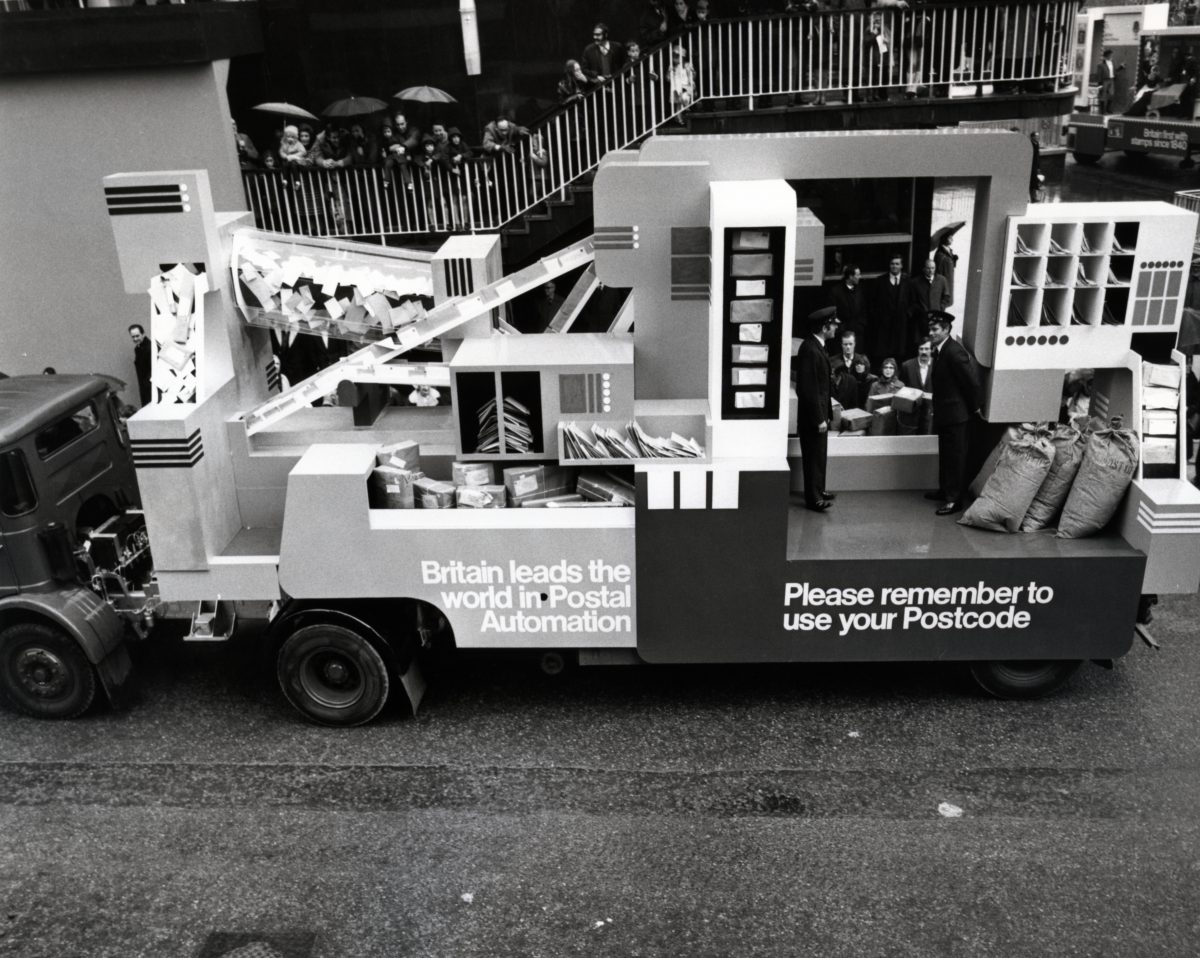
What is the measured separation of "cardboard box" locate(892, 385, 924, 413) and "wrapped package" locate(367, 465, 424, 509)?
159 inches

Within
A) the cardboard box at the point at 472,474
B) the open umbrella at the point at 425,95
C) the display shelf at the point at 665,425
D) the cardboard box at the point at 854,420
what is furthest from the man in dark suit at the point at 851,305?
the open umbrella at the point at 425,95

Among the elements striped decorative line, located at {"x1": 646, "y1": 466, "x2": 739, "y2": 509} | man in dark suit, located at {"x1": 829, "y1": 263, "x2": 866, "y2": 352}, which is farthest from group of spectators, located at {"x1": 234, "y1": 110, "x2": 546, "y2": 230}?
striped decorative line, located at {"x1": 646, "y1": 466, "x2": 739, "y2": 509}

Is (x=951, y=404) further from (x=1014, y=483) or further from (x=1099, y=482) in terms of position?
(x=1099, y=482)

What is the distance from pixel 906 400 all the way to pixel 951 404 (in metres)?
0.93

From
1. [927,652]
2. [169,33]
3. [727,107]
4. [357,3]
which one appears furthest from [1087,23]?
[927,652]

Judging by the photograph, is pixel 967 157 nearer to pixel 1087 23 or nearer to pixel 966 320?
pixel 966 320

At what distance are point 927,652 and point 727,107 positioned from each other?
9.50 meters

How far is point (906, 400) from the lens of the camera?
886cm

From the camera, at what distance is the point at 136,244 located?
25.5 feet

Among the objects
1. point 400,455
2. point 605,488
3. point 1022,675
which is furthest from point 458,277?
point 1022,675

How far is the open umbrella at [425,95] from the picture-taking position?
599 inches

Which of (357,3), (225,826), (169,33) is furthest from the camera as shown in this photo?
(357,3)

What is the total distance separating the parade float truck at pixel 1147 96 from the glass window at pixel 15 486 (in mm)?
26364

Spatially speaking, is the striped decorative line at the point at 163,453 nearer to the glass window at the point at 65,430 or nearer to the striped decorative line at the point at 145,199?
the glass window at the point at 65,430
